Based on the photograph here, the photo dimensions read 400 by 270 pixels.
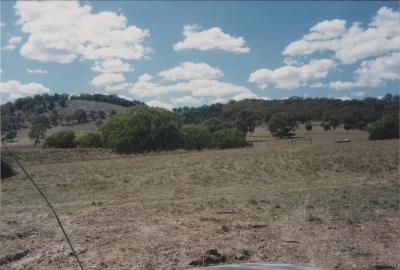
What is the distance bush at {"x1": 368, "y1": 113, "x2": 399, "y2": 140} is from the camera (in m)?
65.5

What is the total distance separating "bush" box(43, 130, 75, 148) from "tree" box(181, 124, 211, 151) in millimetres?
20278

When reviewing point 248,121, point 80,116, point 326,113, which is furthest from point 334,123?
point 80,116

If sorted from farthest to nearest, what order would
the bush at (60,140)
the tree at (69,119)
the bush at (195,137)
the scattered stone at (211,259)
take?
the tree at (69,119) → the bush at (60,140) → the bush at (195,137) → the scattered stone at (211,259)

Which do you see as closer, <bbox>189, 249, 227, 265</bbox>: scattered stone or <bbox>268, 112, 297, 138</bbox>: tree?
<bbox>189, 249, 227, 265</bbox>: scattered stone

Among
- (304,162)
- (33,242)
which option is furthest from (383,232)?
(304,162)

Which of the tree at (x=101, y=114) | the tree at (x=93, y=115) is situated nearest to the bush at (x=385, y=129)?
the tree at (x=101, y=114)

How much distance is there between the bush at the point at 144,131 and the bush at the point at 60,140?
12754 millimetres

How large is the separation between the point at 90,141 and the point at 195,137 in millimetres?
17744

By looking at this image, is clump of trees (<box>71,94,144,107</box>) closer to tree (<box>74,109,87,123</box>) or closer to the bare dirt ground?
tree (<box>74,109,87,123</box>)

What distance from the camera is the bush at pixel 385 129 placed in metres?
65.5

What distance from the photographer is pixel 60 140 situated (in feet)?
237

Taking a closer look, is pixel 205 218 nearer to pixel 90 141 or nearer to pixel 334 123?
pixel 90 141

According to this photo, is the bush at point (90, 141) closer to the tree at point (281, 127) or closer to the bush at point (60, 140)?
the bush at point (60, 140)

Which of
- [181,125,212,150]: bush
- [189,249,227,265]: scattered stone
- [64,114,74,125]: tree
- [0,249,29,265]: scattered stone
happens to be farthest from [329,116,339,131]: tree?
[0,249,29,265]: scattered stone
